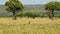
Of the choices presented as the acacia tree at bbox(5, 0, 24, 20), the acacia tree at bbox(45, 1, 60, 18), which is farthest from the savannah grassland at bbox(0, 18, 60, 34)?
the acacia tree at bbox(45, 1, 60, 18)

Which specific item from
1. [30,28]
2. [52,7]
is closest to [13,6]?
[52,7]

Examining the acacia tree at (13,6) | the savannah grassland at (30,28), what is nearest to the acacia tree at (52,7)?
the acacia tree at (13,6)

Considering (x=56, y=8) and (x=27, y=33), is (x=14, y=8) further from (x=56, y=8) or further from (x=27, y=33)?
(x=27, y=33)

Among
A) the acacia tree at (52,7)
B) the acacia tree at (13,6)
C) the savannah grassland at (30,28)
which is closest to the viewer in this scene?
the savannah grassland at (30,28)

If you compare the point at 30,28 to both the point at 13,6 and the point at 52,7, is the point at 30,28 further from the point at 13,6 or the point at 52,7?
the point at 52,7

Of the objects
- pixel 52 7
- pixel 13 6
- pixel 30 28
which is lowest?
pixel 52 7

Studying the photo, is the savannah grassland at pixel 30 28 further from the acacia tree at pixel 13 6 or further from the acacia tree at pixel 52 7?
the acacia tree at pixel 52 7

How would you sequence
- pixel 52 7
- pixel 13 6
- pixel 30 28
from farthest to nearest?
pixel 52 7
pixel 13 6
pixel 30 28

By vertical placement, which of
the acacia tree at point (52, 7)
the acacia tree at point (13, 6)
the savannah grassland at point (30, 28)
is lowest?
the acacia tree at point (52, 7)

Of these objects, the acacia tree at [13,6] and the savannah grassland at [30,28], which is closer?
the savannah grassland at [30,28]

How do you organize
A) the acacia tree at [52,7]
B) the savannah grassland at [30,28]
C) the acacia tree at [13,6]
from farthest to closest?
the acacia tree at [52,7]
the acacia tree at [13,6]
the savannah grassland at [30,28]

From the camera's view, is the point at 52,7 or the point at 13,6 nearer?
the point at 13,6

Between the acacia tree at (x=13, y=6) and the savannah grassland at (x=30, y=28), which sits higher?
the savannah grassland at (x=30, y=28)

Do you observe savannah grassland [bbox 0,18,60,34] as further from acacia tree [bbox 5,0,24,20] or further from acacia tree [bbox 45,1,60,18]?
acacia tree [bbox 45,1,60,18]
